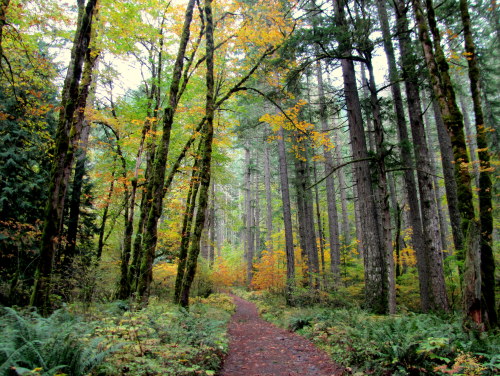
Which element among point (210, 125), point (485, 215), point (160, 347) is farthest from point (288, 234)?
point (160, 347)

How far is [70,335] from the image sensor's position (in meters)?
3.35

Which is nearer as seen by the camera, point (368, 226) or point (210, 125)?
point (210, 125)

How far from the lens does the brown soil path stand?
519 centimetres

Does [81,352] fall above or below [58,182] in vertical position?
below

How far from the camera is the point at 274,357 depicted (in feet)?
20.3

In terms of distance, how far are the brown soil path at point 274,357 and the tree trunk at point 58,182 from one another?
12.3ft

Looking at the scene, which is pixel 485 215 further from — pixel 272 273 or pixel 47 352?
pixel 272 273

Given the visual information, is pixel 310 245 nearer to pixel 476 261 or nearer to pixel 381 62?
pixel 381 62

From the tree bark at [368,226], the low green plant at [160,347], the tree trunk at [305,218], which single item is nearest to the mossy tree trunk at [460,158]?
the tree bark at [368,226]

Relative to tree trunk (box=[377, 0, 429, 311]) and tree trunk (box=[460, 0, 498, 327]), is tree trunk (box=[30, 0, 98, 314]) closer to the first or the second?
tree trunk (box=[460, 0, 498, 327])

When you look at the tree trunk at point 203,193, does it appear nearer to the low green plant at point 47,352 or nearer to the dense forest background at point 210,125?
the dense forest background at point 210,125

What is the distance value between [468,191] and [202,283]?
590 inches

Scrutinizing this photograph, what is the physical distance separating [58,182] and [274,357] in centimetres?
587

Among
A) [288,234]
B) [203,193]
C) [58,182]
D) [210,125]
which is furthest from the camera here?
[288,234]
